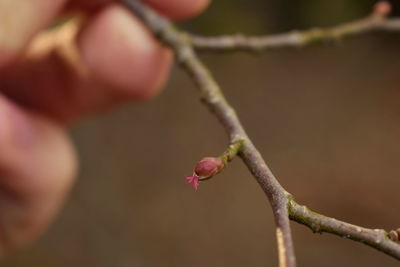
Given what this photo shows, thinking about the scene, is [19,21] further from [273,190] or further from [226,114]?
[273,190]

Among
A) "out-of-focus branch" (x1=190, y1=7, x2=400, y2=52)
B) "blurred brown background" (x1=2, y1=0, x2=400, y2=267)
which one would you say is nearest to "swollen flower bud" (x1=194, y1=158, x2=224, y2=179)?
"out-of-focus branch" (x1=190, y1=7, x2=400, y2=52)

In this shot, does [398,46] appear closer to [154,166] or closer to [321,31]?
[154,166]

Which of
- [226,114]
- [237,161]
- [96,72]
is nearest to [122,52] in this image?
[96,72]

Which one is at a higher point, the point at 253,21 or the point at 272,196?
the point at 253,21

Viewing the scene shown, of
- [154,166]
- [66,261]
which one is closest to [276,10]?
[154,166]

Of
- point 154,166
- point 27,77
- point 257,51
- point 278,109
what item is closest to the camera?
point 257,51

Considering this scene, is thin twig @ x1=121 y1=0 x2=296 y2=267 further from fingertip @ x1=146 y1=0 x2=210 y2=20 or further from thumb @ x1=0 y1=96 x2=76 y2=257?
thumb @ x1=0 y1=96 x2=76 y2=257
